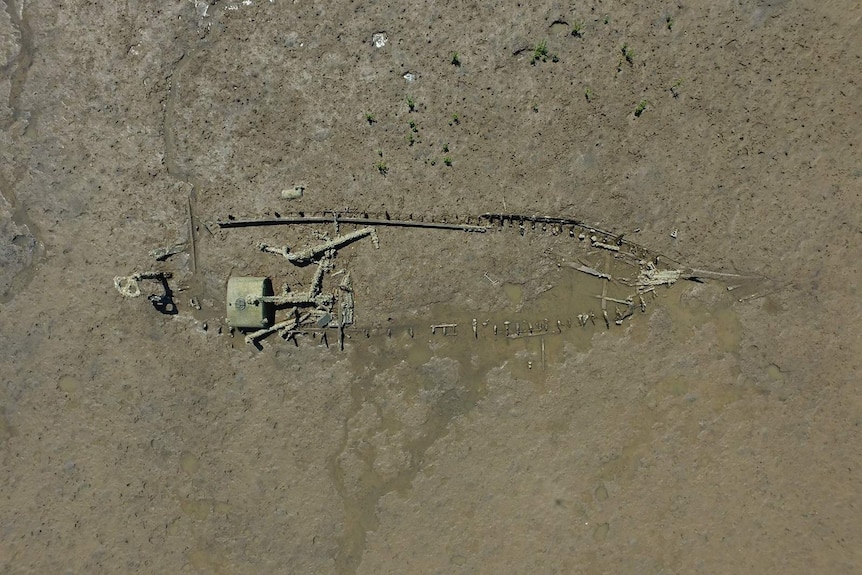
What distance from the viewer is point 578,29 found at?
572 cm

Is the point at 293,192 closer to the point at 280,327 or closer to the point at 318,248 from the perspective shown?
the point at 318,248

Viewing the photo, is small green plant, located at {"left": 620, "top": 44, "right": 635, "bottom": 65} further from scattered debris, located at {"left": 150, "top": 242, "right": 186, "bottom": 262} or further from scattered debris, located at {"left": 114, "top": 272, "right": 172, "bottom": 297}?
scattered debris, located at {"left": 114, "top": 272, "right": 172, "bottom": 297}

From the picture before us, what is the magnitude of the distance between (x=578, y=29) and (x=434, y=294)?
130 inches

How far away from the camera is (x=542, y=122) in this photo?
18.9ft

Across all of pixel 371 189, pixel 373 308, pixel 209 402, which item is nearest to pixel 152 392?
pixel 209 402

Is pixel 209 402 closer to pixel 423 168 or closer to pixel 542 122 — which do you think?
pixel 423 168

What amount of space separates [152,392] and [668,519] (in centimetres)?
597

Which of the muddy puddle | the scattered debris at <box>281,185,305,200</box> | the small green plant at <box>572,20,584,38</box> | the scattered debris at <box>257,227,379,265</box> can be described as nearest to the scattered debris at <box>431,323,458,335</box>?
the muddy puddle

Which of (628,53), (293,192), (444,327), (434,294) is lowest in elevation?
(444,327)

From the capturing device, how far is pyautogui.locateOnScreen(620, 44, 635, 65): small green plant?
572 cm

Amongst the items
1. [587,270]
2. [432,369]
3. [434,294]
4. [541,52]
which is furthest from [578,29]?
[432,369]

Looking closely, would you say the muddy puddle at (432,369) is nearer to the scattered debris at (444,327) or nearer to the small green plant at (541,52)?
the scattered debris at (444,327)

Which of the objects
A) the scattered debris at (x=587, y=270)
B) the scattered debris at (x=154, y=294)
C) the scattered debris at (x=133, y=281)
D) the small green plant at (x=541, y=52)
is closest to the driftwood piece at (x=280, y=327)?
the scattered debris at (x=154, y=294)

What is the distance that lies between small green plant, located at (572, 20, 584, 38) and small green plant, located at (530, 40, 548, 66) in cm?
33
